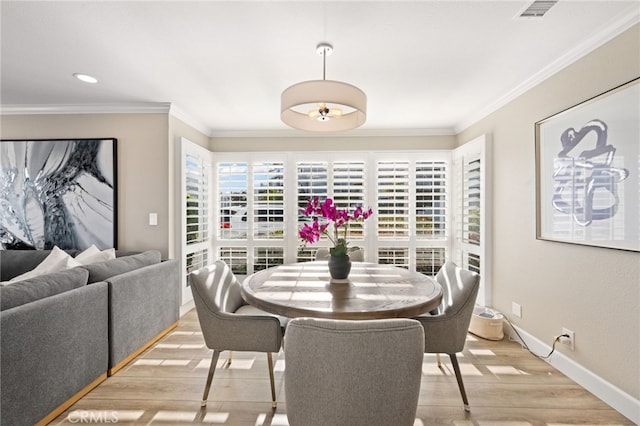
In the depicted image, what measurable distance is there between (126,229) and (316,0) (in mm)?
2979

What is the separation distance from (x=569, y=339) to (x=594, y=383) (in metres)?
0.29

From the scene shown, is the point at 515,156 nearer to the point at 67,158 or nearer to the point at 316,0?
the point at 316,0

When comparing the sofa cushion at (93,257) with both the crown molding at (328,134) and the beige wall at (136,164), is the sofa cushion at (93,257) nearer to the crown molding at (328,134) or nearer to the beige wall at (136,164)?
the beige wall at (136,164)

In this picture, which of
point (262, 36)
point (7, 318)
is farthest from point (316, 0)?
Result: point (7, 318)

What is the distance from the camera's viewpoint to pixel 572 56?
211 centimetres

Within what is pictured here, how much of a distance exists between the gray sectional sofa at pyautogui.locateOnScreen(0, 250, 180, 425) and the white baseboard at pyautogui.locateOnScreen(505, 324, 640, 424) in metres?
3.32

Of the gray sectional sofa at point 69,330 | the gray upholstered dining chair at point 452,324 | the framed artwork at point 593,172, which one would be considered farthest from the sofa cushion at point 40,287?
the framed artwork at point 593,172

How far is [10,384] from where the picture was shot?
143 centimetres

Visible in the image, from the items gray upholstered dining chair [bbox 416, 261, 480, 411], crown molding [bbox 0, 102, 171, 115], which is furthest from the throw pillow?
gray upholstered dining chair [bbox 416, 261, 480, 411]

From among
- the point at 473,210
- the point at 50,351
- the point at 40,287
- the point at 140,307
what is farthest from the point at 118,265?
the point at 473,210

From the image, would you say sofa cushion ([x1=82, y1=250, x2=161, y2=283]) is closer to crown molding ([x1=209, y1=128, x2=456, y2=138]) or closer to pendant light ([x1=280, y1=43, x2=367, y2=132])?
pendant light ([x1=280, y1=43, x2=367, y2=132])

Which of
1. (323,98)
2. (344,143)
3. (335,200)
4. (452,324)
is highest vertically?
(344,143)

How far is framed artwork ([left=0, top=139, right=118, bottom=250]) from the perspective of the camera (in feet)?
10.6

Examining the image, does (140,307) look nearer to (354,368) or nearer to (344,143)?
(354,368)
